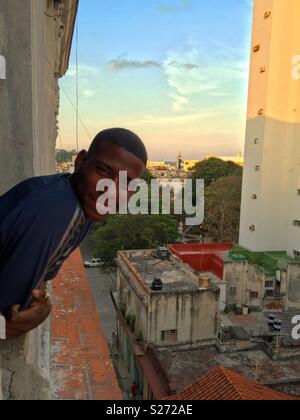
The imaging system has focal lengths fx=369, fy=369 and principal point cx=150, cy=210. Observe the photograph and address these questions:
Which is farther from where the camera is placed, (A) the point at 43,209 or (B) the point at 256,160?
(B) the point at 256,160

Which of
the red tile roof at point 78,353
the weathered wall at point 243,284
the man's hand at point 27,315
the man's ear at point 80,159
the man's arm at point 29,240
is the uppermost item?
the man's ear at point 80,159

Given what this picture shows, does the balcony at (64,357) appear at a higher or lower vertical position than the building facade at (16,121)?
lower

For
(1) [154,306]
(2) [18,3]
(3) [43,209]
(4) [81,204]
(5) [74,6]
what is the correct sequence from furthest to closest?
1. (1) [154,306]
2. (5) [74,6]
3. (2) [18,3]
4. (4) [81,204]
5. (3) [43,209]

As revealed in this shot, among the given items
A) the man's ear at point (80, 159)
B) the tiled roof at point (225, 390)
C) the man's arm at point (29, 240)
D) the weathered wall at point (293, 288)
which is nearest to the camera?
the man's arm at point (29, 240)

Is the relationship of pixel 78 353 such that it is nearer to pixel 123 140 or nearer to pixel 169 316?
pixel 123 140

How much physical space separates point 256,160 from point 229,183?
6521 mm

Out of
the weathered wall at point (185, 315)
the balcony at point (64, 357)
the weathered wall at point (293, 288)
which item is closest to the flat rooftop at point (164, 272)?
the weathered wall at point (185, 315)

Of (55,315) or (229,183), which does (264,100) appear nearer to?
(229,183)

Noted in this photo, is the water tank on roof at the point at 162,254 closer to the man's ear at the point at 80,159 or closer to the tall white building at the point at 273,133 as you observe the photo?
the tall white building at the point at 273,133

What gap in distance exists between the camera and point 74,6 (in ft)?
15.9

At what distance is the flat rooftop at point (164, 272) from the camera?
12.1 m

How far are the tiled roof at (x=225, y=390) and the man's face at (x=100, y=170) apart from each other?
5.84 m

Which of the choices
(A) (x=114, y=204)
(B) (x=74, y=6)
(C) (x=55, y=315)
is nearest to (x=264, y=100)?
(B) (x=74, y=6)

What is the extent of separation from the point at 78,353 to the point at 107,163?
1786 mm
